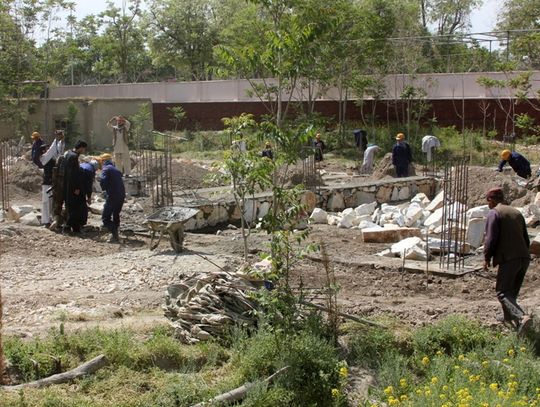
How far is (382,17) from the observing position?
31.9 meters

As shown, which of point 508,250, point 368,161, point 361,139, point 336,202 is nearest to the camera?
point 508,250

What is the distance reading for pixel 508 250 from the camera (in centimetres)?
899


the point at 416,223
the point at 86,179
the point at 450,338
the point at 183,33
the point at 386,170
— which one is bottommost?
the point at 450,338

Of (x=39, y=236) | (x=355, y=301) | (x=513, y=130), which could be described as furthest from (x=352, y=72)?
(x=355, y=301)

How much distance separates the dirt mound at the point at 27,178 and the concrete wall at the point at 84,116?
39.0ft

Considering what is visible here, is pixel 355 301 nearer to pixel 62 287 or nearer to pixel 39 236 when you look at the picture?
pixel 62 287

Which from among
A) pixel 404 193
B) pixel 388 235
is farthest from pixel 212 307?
pixel 404 193

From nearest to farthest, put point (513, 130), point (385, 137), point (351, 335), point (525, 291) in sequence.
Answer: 1. point (351, 335)
2. point (525, 291)
3. point (513, 130)
4. point (385, 137)

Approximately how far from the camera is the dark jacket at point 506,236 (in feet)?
29.5

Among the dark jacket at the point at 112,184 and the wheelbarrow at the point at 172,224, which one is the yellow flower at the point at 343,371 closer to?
the wheelbarrow at the point at 172,224

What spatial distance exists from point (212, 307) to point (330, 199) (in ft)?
32.9

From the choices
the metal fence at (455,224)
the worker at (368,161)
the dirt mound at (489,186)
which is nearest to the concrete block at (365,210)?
the dirt mound at (489,186)

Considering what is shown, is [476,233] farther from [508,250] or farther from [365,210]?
[508,250]

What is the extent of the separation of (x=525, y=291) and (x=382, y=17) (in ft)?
73.7
